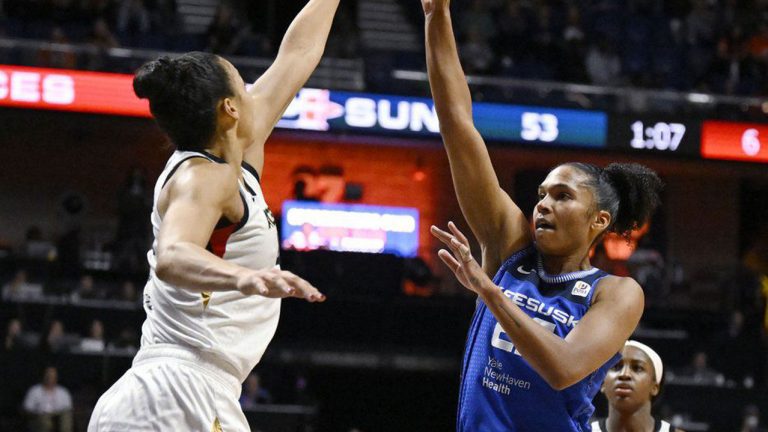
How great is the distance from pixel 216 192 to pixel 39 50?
11436 mm

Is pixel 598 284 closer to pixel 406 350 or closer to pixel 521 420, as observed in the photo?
pixel 521 420

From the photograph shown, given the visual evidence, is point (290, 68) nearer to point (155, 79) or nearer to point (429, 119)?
point (155, 79)

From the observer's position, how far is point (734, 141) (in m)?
15.6

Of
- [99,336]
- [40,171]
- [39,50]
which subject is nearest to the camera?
[99,336]

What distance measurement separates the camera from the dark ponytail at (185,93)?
10.7ft

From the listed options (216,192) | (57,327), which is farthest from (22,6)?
(216,192)

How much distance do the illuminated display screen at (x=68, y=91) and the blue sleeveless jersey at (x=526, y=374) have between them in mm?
10869

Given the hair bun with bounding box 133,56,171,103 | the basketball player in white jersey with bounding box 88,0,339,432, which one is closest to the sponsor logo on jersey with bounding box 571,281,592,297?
the basketball player in white jersey with bounding box 88,0,339,432

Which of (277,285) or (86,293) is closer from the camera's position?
(277,285)

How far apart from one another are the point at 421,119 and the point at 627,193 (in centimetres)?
1103

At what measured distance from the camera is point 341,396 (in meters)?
15.4

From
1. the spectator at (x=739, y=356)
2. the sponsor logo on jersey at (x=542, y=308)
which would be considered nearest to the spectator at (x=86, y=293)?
the spectator at (x=739, y=356)

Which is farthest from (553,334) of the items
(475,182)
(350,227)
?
(350,227)

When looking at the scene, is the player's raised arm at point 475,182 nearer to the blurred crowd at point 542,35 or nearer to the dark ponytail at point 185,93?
the dark ponytail at point 185,93
